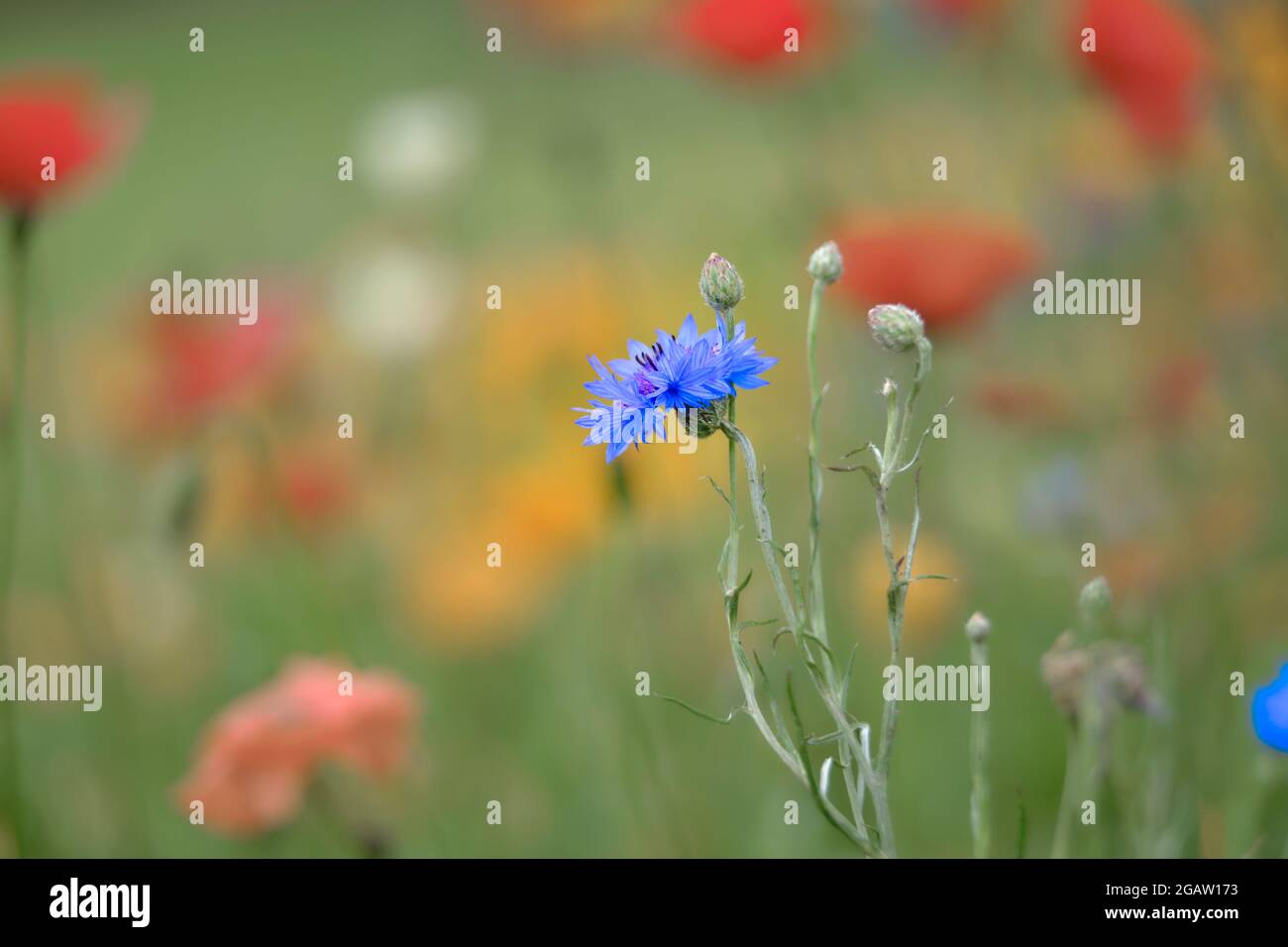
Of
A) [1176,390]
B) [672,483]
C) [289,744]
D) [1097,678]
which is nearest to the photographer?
[1097,678]

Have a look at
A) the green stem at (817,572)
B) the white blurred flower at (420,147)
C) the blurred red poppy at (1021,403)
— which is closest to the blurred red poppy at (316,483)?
the white blurred flower at (420,147)

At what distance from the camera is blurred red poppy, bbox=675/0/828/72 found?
148 centimetres

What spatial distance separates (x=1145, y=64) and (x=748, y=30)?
1.37 ft

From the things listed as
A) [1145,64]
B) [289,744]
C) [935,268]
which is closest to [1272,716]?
[289,744]

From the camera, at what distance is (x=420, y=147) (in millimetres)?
1933

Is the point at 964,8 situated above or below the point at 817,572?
above

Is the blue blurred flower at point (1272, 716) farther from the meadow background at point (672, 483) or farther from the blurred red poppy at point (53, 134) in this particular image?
the blurred red poppy at point (53, 134)

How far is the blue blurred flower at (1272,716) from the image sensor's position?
0.60 m

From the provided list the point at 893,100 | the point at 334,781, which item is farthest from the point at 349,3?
the point at 334,781

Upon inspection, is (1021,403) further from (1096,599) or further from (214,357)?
(214,357)

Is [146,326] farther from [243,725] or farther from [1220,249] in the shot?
[1220,249]

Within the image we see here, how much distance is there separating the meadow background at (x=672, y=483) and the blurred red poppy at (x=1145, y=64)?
0.06 feet

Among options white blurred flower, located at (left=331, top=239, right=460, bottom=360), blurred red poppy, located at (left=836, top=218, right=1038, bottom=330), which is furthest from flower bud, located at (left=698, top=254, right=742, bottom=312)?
white blurred flower, located at (left=331, top=239, right=460, bottom=360)

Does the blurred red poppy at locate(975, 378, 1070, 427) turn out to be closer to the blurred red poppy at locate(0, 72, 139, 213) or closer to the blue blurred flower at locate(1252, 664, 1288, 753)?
the blue blurred flower at locate(1252, 664, 1288, 753)
